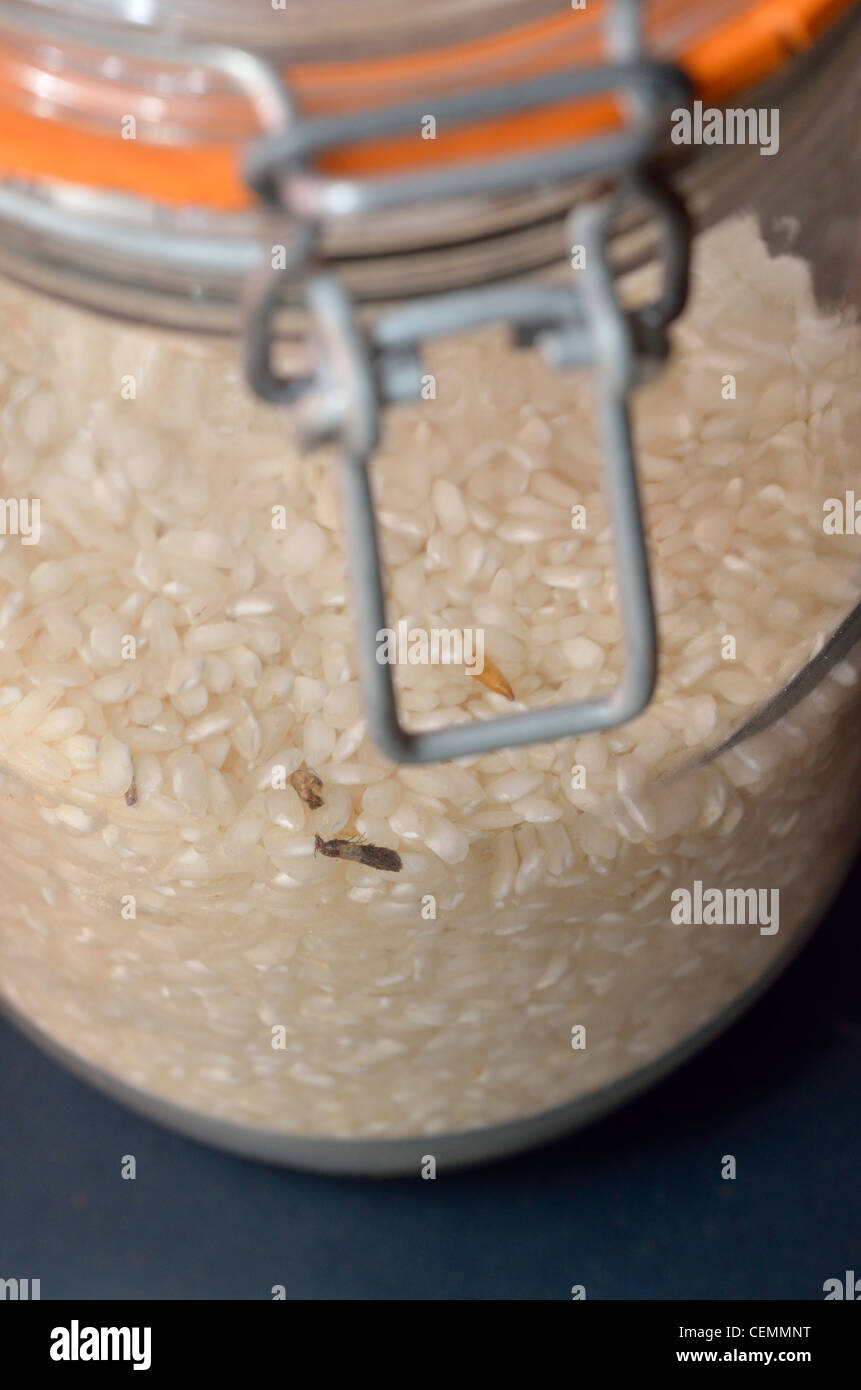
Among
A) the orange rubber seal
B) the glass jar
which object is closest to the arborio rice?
the glass jar

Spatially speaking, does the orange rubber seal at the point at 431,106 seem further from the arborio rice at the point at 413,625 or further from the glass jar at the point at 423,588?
the arborio rice at the point at 413,625

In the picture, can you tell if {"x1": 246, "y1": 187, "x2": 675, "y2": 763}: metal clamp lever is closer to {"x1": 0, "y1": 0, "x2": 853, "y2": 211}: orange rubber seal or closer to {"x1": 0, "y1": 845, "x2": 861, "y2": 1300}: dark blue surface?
{"x1": 0, "y1": 0, "x2": 853, "y2": 211}: orange rubber seal

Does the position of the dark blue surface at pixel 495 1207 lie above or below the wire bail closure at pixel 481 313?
below

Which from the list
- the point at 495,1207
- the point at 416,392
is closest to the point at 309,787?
the point at 416,392

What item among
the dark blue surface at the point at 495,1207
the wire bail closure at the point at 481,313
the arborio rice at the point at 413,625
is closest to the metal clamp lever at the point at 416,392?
the wire bail closure at the point at 481,313

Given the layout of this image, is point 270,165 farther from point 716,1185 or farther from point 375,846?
point 716,1185
